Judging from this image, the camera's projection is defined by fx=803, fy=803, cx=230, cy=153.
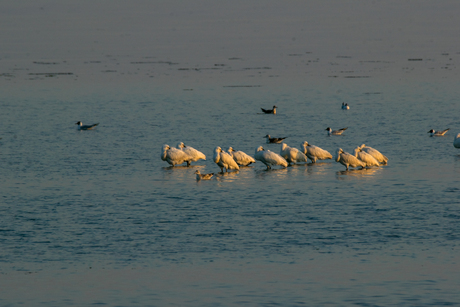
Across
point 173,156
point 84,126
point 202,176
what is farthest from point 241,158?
point 84,126

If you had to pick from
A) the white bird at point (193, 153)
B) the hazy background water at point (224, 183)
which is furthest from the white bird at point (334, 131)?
the white bird at point (193, 153)

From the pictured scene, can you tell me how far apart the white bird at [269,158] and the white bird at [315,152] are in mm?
1173

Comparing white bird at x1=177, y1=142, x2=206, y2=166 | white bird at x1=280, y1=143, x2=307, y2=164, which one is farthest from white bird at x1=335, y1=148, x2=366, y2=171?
white bird at x1=177, y1=142, x2=206, y2=166

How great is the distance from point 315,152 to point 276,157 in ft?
5.90

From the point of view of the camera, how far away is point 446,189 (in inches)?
921

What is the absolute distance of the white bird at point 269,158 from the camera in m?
28.0

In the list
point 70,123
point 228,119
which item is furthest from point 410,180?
point 70,123

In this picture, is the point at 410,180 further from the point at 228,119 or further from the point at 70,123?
the point at 70,123

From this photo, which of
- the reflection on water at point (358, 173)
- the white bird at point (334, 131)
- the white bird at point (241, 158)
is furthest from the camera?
the white bird at point (334, 131)

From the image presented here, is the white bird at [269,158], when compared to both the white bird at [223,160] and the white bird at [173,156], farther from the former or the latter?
the white bird at [173,156]

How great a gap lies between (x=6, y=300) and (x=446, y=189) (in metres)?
13.7

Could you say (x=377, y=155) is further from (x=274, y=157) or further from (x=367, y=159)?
(x=274, y=157)

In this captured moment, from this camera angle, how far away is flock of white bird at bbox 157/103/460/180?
27531 mm

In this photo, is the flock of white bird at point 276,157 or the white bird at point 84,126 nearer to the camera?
the flock of white bird at point 276,157
